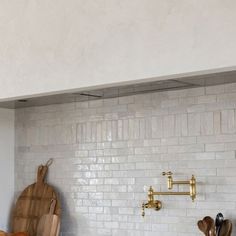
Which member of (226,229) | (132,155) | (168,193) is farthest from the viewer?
(132,155)

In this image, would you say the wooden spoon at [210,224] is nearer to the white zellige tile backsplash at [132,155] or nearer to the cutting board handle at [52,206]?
the white zellige tile backsplash at [132,155]

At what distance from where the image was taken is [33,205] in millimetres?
3516

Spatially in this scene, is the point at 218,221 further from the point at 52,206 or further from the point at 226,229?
the point at 52,206

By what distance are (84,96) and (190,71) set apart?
3.61 feet

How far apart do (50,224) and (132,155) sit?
66 centimetres

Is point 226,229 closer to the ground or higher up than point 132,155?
closer to the ground

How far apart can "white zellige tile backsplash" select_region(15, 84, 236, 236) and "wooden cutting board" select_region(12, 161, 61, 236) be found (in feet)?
0.21

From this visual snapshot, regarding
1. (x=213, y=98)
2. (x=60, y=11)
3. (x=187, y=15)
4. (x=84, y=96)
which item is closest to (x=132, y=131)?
(x=84, y=96)

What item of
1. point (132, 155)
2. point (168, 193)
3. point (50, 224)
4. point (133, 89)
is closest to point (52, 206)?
point (50, 224)

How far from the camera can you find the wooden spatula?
10.8 feet

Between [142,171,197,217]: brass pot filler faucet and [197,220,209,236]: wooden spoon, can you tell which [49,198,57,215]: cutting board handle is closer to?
[142,171,197,217]: brass pot filler faucet

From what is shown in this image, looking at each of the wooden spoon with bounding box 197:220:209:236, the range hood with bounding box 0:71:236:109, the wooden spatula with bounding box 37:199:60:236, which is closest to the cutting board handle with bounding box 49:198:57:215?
the wooden spatula with bounding box 37:199:60:236

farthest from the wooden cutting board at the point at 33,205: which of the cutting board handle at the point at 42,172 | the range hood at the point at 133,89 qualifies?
the range hood at the point at 133,89

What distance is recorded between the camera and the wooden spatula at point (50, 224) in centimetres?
329
